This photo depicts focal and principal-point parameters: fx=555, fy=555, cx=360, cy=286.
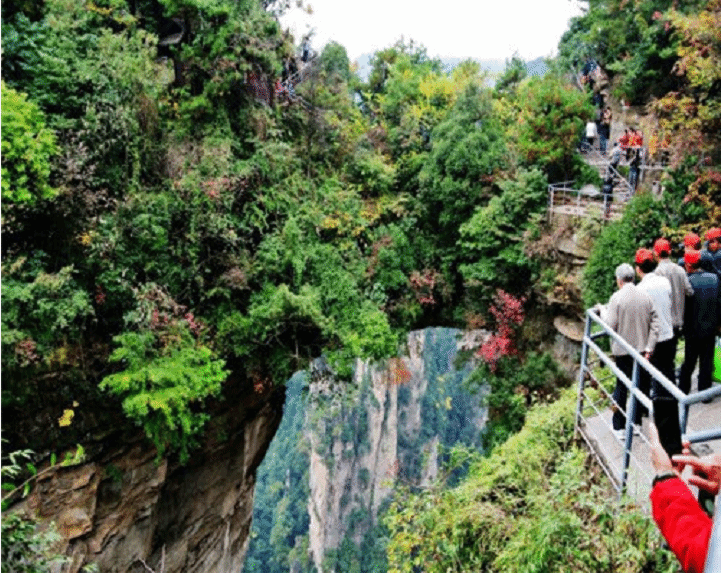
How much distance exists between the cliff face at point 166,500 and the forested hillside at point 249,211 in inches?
7.8

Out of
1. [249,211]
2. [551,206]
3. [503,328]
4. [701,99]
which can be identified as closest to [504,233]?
[551,206]

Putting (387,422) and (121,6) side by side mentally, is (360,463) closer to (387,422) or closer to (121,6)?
(387,422)

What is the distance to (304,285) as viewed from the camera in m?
9.47

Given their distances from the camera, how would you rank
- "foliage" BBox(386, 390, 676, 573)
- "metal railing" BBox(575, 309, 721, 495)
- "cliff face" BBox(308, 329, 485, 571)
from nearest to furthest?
"metal railing" BBox(575, 309, 721, 495) < "foliage" BBox(386, 390, 676, 573) < "cliff face" BBox(308, 329, 485, 571)

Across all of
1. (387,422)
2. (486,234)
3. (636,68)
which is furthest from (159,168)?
(387,422)

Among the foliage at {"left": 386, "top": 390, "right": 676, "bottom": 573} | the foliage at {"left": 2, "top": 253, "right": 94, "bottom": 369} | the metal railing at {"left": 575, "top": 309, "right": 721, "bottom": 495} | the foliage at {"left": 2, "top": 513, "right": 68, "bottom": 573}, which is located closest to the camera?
the metal railing at {"left": 575, "top": 309, "right": 721, "bottom": 495}

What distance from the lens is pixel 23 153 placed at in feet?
22.3

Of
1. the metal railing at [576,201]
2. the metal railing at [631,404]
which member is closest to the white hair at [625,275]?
the metal railing at [631,404]

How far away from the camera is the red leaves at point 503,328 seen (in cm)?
1167

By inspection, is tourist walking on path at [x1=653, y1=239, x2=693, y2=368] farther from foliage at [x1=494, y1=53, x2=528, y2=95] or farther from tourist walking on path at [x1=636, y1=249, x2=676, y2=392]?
foliage at [x1=494, y1=53, x2=528, y2=95]

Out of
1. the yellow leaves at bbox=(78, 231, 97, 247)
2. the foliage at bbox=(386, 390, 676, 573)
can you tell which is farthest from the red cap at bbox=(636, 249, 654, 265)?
the yellow leaves at bbox=(78, 231, 97, 247)

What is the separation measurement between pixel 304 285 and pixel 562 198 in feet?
18.9

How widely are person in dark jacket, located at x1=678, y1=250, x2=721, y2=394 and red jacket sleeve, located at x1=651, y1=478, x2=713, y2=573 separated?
117 inches

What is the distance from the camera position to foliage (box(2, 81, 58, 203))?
6.66m
